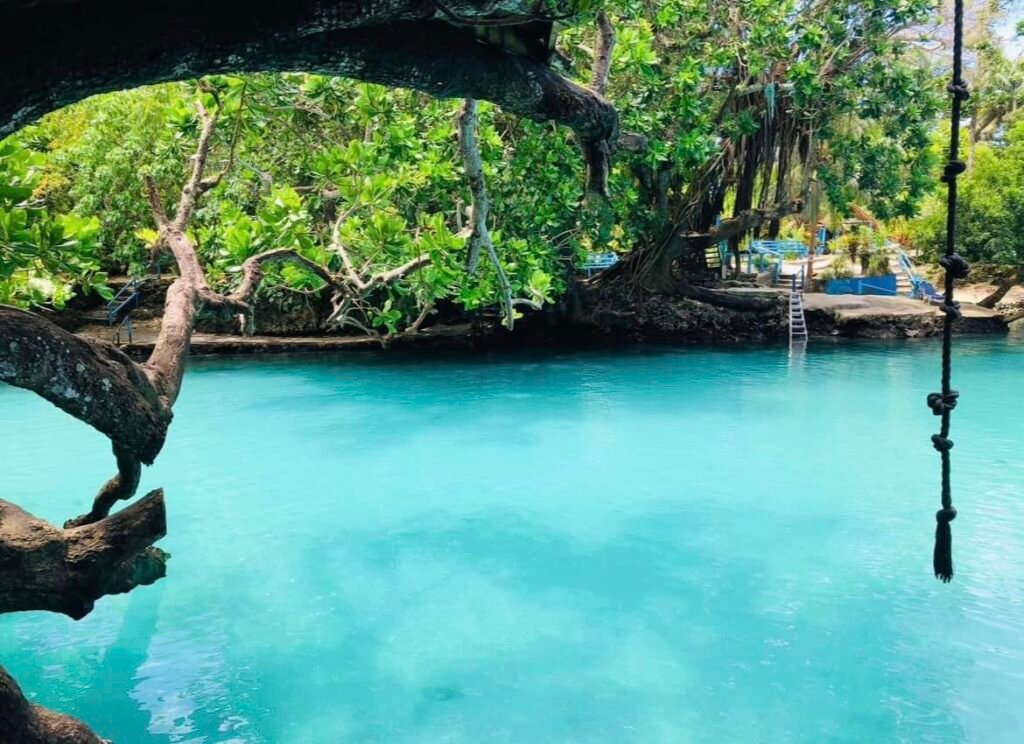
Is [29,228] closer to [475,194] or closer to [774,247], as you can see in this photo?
[475,194]

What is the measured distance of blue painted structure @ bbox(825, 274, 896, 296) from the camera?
22.0 meters

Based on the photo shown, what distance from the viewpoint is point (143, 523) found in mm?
3314

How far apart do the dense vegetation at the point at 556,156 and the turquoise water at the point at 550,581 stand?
1904mm

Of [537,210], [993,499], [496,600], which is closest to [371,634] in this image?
[496,600]

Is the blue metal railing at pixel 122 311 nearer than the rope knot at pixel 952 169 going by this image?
No

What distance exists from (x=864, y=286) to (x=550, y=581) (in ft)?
62.1

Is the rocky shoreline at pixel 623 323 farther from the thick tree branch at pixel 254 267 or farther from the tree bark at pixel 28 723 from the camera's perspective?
the tree bark at pixel 28 723

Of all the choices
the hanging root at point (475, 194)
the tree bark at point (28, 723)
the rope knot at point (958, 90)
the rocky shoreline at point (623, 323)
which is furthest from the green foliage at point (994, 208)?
the tree bark at point (28, 723)

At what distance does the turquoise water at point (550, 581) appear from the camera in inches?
174

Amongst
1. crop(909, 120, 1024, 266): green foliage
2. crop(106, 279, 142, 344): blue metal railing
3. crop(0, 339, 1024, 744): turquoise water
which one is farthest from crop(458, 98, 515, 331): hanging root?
crop(909, 120, 1024, 266): green foliage

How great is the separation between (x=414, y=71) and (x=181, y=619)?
4.21 m

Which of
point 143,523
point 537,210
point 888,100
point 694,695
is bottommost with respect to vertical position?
point 694,695

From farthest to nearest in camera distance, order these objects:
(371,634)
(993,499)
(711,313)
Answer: (711,313) → (993,499) → (371,634)

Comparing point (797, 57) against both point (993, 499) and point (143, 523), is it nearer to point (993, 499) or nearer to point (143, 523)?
point (993, 499)
